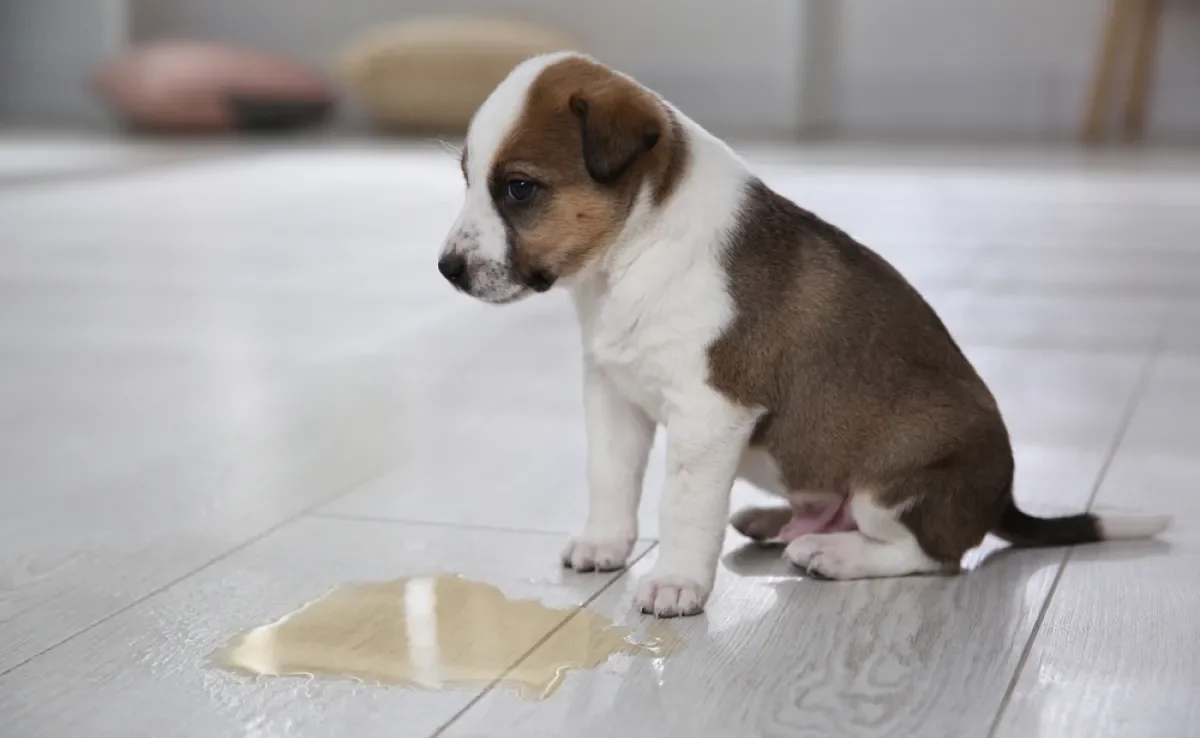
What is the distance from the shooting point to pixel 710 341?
2.04 meters

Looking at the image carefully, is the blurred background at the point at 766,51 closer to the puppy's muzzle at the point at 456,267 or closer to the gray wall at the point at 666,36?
the gray wall at the point at 666,36

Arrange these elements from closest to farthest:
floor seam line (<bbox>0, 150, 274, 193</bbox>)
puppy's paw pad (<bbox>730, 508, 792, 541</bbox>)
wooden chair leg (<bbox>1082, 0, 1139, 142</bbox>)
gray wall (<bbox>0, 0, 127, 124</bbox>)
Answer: puppy's paw pad (<bbox>730, 508, 792, 541</bbox>) < floor seam line (<bbox>0, 150, 274, 193</bbox>) < wooden chair leg (<bbox>1082, 0, 1139, 142</bbox>) < gray wall (<bbox>0, 0, 127, 124</bbox>)

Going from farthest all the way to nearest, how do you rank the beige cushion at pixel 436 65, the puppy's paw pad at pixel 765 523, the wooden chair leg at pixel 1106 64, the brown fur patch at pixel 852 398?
the beige cushion at pixel 436 65 → the wooden chair leg at pixel 1106 64 → the puppy's paw pad at pixel 765 523 → the brown fur patch at pixel 852 398

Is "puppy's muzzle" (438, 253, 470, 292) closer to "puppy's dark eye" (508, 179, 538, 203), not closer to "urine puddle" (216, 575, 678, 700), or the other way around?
"puppy's dark eye" (508, 179, 538, 203)

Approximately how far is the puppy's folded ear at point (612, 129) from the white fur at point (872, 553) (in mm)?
545

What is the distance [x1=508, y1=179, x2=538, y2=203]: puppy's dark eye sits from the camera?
2018 mm

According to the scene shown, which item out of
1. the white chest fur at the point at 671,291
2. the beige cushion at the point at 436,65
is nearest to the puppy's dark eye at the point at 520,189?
the white chest fur at the point at 671,291

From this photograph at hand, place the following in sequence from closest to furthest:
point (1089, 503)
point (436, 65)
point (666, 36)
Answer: point (1089, 503) → point (436, 65) → point (666, 36)

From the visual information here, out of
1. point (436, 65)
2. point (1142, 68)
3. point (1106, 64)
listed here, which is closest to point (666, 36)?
point (436, 65)

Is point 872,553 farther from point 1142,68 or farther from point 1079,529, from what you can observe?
point 1142,68

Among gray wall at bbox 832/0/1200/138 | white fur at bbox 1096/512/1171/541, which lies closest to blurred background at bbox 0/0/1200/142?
gray wall at bbox 832/0/1200/138

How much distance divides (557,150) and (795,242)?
0.36 meters

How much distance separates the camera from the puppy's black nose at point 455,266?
80.0 inches

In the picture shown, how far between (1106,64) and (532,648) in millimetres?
7141
